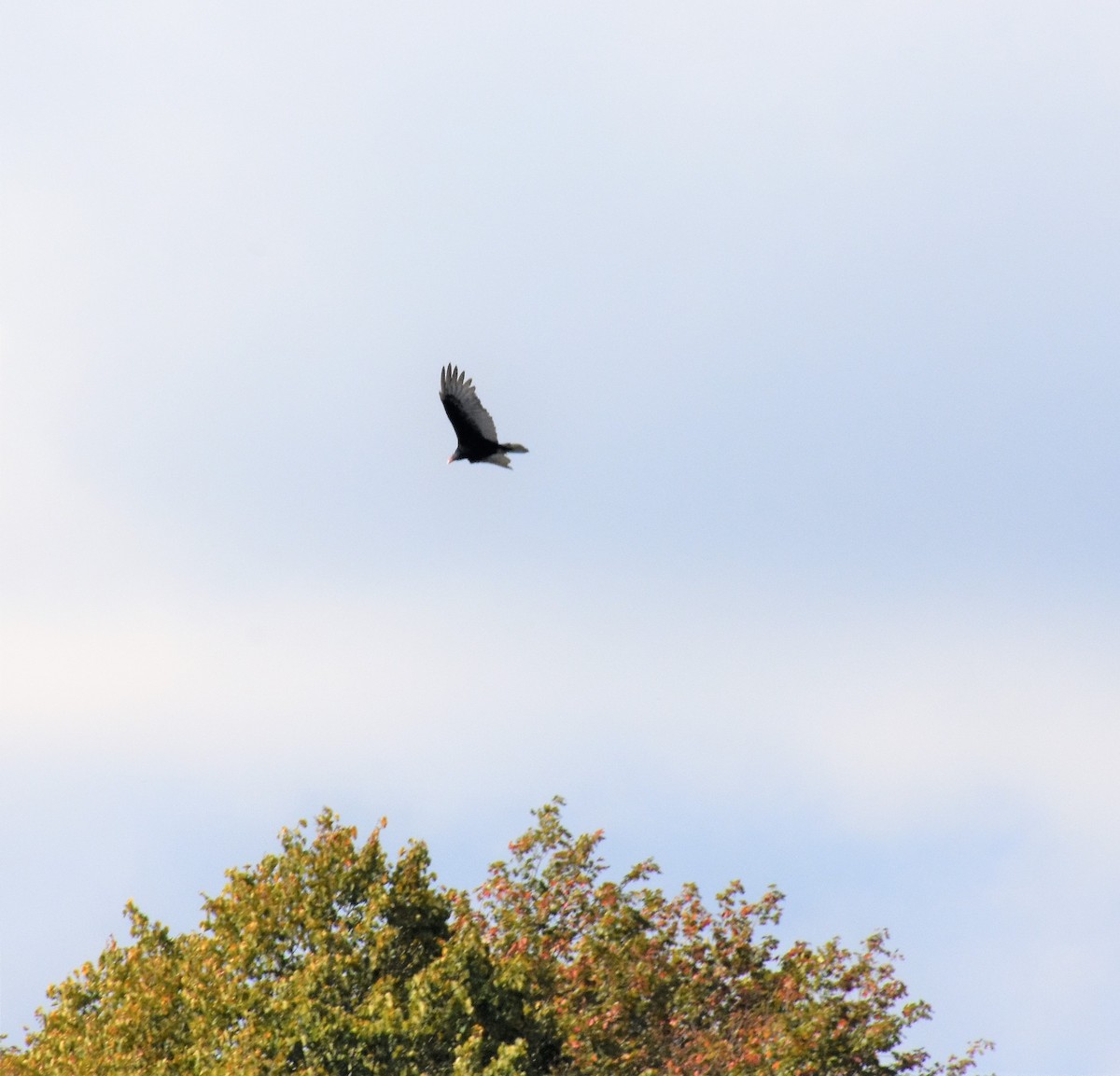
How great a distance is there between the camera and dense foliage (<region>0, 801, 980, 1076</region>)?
86.6 feet

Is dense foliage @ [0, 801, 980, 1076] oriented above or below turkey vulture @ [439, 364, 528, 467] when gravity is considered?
below

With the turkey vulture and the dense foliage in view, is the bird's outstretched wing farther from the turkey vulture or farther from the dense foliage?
the dense foliage

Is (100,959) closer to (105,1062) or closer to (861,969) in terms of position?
(105,1062)

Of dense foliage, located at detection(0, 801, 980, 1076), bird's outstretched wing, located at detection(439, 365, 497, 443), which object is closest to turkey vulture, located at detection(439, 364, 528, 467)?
bird's outstretched wing, located at detection(439, 365, 497, 443)

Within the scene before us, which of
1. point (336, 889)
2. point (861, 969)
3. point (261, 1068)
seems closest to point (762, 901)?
point (861, 969)

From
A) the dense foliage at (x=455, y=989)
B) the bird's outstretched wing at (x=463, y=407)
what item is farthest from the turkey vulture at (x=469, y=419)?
the dense foliage at (x=455, y=989)

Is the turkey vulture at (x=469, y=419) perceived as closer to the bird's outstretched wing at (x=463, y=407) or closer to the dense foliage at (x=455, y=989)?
the bird's outstretched wing at (x=463, y=407)

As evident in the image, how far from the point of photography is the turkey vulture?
29062mm

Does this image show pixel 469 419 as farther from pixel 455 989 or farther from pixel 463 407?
pixel 455 989

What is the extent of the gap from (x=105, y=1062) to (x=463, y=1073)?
694 cm

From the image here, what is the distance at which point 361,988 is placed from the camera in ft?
91.5

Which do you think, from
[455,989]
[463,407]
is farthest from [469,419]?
[455,989]

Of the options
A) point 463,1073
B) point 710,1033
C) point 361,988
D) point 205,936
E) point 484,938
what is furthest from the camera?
point 484,938

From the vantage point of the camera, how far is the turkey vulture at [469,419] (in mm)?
29062
